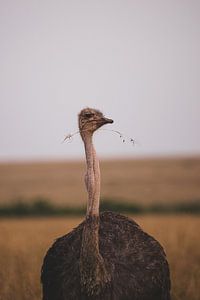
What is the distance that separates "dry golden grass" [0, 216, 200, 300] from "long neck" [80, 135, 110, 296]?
1893 mm

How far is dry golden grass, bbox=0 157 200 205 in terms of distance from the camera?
109ft

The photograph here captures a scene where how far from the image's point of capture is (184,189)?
122 feet

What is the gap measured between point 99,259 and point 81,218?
1668 centimetres

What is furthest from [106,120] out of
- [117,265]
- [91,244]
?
[117,265]

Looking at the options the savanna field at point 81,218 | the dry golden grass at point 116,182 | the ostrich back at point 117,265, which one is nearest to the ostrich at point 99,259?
the ostrich back at point 117,265

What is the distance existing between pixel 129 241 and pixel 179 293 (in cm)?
139

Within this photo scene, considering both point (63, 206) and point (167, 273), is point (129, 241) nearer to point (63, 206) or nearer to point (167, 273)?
point (167, 273)

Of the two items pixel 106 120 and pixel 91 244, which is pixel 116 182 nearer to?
pixel 91 244

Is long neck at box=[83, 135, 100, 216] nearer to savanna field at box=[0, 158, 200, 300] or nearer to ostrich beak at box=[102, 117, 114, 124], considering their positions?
ostrich beak at box=[102, 117, 114, 124]

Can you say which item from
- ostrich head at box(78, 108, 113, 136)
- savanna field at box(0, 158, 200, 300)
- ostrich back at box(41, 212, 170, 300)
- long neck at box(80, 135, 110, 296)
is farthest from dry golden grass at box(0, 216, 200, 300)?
ostrich head at box(78, 108, 113, 136)

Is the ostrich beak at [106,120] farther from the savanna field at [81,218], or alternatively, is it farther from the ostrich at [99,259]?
the savanna field at [81,218]

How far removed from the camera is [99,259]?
22.4 ft

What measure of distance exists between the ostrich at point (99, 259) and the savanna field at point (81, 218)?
0.94m

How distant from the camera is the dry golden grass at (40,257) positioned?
8.89 meters
